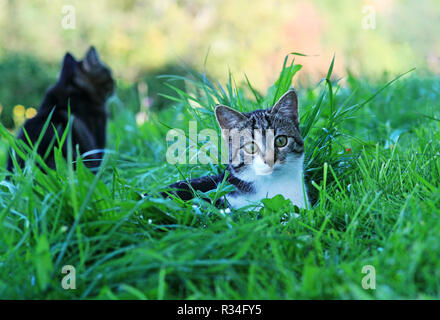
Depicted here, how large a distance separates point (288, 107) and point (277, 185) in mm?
366

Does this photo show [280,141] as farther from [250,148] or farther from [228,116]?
[228,116]

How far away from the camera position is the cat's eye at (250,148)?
175cm

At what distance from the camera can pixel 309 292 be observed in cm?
106

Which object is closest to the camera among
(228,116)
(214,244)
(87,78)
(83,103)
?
(214,244)

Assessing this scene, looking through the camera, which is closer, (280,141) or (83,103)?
(280,141)

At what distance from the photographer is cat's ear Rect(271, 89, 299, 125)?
5.84ft

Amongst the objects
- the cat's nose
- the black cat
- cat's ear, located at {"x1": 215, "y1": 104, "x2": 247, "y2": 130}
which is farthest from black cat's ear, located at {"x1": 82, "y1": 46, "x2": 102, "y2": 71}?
the cat's nose

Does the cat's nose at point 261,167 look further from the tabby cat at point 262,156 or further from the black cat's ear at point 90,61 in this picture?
the black cat's ear at point 90,61

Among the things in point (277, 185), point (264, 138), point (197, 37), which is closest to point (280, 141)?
point (264, 138)

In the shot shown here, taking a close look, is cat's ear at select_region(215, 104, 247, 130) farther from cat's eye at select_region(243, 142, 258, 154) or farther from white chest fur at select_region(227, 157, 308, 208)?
white chest fur at select_region(227, 157, 308, 208)

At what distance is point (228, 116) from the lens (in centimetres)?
181

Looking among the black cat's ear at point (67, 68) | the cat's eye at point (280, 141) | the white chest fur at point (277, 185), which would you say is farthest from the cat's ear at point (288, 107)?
the black cat's ear at point (67, 68)
